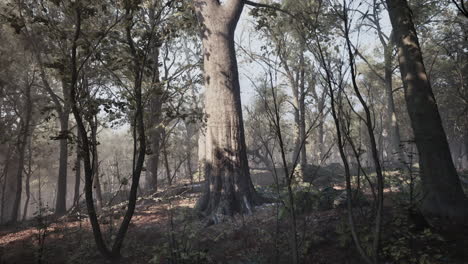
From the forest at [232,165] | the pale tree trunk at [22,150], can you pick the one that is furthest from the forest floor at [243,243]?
the pale tree trunk at [22,150]

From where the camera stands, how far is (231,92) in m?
6.48

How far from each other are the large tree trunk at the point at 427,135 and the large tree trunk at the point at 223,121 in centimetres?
348

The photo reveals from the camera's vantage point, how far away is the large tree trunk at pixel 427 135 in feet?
→ 13.8

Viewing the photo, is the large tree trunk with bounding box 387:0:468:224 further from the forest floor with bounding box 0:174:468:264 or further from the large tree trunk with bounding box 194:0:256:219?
the large tree trunk with bounding box 194:0:256:219

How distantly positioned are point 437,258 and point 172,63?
12.2m

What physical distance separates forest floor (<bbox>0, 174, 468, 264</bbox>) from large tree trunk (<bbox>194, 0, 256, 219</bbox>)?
1.53 feet

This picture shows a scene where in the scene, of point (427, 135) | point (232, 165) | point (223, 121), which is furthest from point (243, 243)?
point (427, 135)

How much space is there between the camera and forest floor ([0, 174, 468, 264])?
3258 mm

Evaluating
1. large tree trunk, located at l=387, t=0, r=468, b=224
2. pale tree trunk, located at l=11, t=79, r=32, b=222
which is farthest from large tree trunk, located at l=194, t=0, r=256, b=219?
pale tree trunk, located at l=11, t=79, r=32, b=222

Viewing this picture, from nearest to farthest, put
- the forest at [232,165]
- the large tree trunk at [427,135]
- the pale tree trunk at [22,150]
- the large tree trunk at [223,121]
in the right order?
the forest at [232,165] → the large tree trunk at [427,135] → the large tree trunk at [223,121] → the pale tree trunk at [22,150]

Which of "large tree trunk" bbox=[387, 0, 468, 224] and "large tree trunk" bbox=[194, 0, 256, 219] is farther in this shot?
"large tree trunk" bbox=[194, 0, 256, 219]

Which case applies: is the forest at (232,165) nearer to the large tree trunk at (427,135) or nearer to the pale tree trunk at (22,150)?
the large tree trunk at (427,135)

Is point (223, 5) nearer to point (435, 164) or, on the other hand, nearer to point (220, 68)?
point (220, 68)

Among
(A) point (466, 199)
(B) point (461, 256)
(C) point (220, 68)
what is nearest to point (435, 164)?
(A) point (466, 199)
